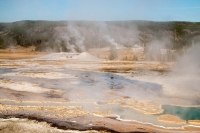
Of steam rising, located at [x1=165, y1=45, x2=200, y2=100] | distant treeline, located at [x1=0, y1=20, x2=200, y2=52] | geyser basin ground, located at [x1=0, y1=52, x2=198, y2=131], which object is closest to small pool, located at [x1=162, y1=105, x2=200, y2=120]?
geyser basin ground, located at [x1=0, y1=52, x2=198, y2=131]

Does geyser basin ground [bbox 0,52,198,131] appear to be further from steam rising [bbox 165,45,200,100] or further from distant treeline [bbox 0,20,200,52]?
distant treeline [bbox 0,20,200,52]

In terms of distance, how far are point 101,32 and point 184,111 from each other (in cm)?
8904

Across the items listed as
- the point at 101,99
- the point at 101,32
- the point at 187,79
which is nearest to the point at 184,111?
the point at 101,99

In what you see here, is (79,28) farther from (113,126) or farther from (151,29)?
(113,126)

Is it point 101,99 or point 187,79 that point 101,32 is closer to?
point 187,79

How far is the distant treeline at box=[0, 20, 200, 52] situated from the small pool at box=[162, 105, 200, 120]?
220 feet

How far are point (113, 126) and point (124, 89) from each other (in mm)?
8614

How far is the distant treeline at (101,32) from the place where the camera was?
8844 centimetres

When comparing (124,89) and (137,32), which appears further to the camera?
(137,32)

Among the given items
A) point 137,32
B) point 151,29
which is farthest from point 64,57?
point 151,29

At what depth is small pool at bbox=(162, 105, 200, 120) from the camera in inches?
472

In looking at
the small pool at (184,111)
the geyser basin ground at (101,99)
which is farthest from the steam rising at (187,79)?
the small pool at (184,111)

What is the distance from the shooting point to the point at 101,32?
100 metres

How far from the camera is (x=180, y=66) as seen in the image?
32.7 m
